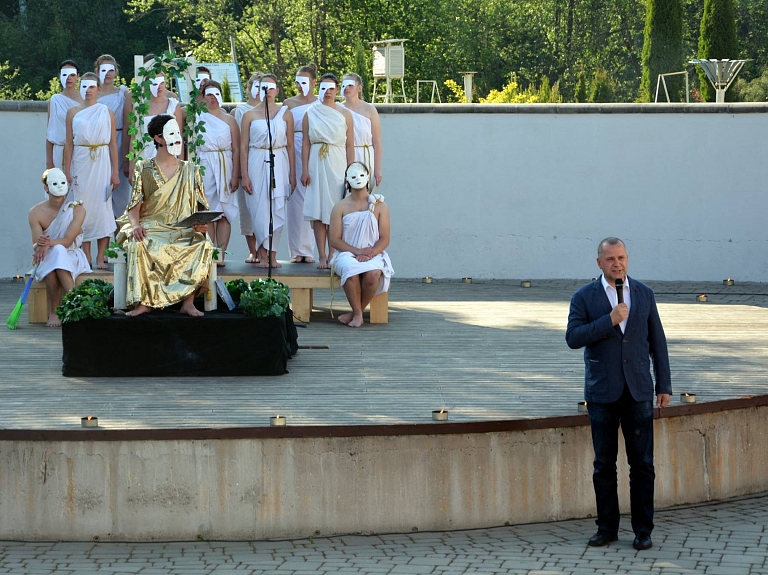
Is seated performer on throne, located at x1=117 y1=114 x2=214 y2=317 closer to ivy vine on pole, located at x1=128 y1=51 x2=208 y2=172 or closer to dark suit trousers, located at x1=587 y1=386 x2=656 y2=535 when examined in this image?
ivy vine on pole, located at x1=128 y1=51 x2=208 y2=172

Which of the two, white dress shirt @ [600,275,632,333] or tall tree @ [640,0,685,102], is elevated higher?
tall tree @ [640,0,685,102]

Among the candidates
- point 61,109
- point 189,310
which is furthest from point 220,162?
point 189,310

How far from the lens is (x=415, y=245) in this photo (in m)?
13.0

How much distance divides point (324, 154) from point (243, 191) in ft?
2.83

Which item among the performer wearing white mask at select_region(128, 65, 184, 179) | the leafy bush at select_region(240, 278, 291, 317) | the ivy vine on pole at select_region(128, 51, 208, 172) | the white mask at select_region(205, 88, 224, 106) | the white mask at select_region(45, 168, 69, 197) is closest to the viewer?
the leafy bush at select_region(240, 278, 291, 317)

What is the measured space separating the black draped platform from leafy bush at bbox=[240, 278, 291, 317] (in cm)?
6

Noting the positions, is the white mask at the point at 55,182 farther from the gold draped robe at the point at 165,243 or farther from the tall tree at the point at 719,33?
the tall tree at the point at 719,33

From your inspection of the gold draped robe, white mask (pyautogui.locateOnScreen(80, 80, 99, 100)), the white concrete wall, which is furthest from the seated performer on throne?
the white concrete wall

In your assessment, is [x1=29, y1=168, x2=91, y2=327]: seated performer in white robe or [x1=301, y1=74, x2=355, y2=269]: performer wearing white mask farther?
[x1=301, y1=74, x2=355, y2=269]: performer wearing white mask

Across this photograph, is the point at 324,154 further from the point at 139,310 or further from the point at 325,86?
the point at 139,310

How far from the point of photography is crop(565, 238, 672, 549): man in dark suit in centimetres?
537

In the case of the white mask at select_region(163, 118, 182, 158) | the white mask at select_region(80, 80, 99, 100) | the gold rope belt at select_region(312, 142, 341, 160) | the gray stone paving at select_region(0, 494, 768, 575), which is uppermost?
the white mask at select_region(80, 80, 99, 100)

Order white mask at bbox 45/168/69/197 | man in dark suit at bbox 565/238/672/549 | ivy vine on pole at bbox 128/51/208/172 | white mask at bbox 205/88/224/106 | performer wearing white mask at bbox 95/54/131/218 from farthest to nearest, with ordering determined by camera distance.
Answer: performer wearing white mask at bbox 95/54/131/218
white mask at bbox 205/88/224/106
white mask at bbox 45/168/69/197
ivy vine on pole at bbox 128/51/208/172
man in dark suit at bbox 565/238/672/549

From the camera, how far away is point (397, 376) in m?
7.34
